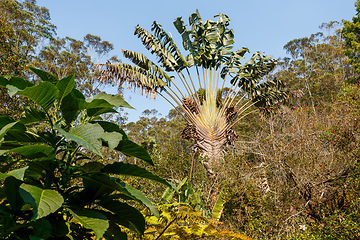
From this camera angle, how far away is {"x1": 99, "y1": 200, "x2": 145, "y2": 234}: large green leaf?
5.77 ft

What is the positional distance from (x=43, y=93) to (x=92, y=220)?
0.76m

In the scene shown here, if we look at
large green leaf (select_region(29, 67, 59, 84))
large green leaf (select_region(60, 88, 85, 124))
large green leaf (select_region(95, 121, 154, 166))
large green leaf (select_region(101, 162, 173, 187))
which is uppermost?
large green leaf (select_region(29, 67, 59, 84))

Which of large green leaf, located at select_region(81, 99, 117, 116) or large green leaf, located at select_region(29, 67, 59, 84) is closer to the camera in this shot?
large green leaf, located at select_region(81, 99, 117, 116)

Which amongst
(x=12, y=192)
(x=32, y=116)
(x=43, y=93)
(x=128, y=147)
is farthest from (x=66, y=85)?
(x=12, y=192)

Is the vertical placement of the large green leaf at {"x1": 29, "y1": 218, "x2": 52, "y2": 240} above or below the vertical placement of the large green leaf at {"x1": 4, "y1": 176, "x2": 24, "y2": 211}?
below

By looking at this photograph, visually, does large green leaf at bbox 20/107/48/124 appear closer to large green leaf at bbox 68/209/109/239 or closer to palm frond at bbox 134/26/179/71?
large green leaf at bbox 68/209/109/239

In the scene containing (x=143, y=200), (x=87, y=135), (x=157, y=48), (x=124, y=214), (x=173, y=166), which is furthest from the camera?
(x=157, y=48)

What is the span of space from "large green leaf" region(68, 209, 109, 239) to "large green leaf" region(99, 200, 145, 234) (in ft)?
0.70

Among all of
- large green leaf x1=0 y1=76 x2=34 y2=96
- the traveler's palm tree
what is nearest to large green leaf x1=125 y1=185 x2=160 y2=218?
large green leaf x1=0 y1=76 x2=34 y2=96

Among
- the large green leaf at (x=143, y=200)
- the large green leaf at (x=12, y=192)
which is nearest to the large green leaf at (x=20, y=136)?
the large green leaf at (x=12, y=192)

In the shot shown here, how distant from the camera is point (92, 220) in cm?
149

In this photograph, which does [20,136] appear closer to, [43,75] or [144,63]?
[43,75]

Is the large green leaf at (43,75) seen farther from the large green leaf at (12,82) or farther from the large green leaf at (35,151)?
the large green leaf at (35,151)

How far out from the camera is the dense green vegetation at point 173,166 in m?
1.52
